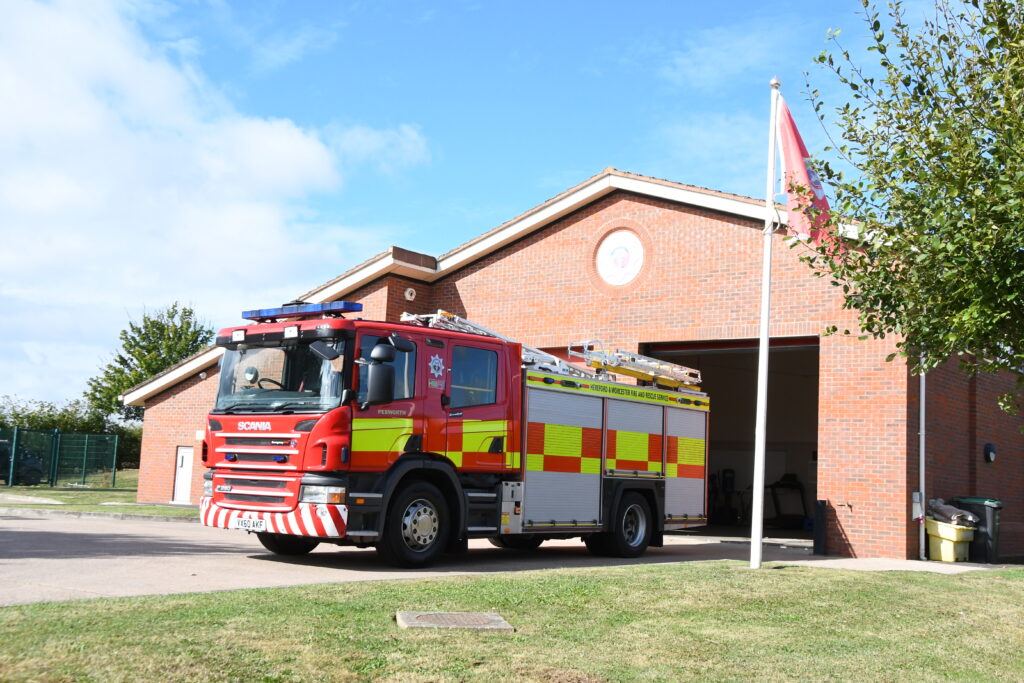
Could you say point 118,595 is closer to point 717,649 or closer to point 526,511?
point 717,649

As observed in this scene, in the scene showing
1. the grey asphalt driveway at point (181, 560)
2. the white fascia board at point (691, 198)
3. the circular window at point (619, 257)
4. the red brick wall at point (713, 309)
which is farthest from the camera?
the circular window at point (619, 257)

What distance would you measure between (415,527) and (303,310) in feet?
9.17

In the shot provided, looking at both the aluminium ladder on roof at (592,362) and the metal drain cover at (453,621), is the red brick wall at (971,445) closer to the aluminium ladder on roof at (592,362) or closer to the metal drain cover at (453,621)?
the aluminium ladder on roof at (592,362)

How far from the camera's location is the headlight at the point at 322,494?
34.7 feet

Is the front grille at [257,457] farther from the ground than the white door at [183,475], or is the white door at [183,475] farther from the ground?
the front grille at [257,457]

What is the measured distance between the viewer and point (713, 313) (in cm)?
1852

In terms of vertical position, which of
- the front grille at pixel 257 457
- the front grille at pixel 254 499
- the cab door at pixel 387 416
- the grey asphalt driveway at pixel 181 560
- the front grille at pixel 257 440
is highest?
the cab door at pixel 387 416

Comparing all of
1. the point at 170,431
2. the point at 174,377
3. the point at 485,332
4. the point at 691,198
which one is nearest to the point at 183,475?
the point at 170,431

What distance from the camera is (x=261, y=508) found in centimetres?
1104

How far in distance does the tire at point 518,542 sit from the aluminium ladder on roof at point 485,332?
241cm

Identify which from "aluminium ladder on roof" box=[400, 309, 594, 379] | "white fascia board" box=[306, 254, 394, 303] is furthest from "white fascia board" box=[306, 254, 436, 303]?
"aluminium ladder on roof" box=[400, 309, 594, 379]

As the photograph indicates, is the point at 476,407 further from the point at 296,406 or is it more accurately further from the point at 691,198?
the point at 691,198

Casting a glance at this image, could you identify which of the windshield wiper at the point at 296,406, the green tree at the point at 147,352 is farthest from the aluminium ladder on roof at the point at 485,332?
the green tree at the point at 147,352

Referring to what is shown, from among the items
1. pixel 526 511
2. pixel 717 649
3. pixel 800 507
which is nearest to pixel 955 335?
pixel 717 649
